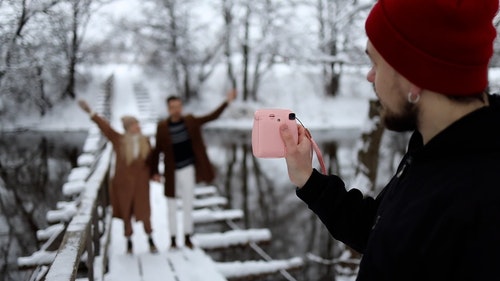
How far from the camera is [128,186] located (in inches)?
199

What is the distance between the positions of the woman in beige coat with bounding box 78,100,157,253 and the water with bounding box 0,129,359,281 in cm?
85

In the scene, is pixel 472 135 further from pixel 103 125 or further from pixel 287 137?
pixel 103 125

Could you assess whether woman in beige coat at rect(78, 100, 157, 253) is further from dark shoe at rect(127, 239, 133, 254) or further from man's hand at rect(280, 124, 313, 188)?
man's hand at rect(280, 124, 313, 188)

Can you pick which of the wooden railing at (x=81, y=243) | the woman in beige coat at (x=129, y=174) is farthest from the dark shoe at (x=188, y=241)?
the wooden railing at (x=81, y=243)

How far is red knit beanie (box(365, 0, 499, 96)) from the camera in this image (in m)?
1.00

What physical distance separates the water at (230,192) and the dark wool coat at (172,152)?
48.9 inches

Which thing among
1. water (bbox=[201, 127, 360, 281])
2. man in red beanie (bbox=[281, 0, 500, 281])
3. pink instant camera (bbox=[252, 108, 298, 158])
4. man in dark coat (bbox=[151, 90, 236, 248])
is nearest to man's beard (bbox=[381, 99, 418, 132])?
man in red beanie (bbox=[281, 0, 500, 281])

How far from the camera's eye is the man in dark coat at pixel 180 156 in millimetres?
5102

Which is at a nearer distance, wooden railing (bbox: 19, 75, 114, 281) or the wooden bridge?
wooden railing (bbox: 19, 75, 114, 281)

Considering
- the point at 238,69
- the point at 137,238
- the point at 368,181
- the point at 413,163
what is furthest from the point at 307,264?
the point at 238,69

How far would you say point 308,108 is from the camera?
23.1m

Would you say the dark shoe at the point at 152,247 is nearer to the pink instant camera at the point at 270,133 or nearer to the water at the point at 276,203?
the water at the point at 276,203

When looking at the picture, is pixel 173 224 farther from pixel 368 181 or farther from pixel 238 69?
pixel 238 69

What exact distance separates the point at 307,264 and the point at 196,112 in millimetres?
14546
